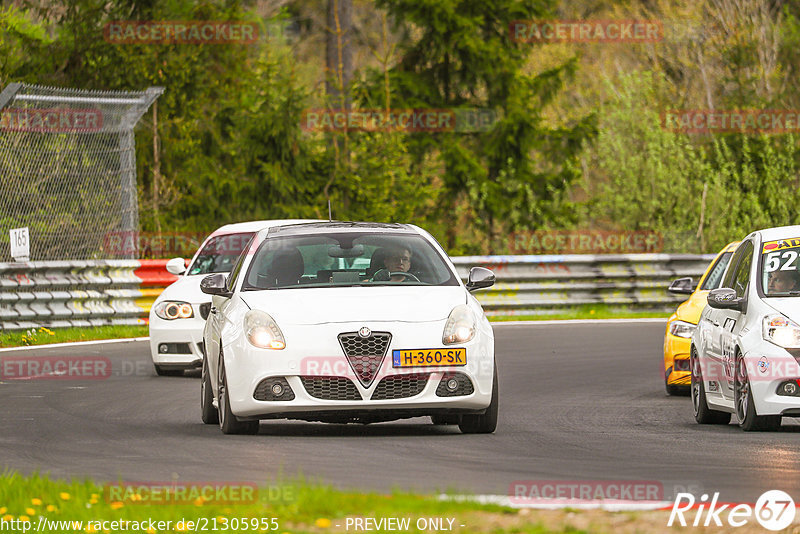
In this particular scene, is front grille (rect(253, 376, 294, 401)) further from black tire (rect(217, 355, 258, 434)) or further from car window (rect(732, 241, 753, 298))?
car window (rect(732, 241, 753, 298))

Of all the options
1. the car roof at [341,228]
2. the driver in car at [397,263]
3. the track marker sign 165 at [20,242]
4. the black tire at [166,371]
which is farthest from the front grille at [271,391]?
the track marker sign 165 at [20,242]

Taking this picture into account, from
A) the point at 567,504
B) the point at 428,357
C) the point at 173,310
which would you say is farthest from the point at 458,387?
the point at 173,310

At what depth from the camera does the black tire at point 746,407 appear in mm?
11737

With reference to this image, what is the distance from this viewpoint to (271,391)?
36.9ft

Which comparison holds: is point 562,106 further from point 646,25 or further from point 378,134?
point 378,134

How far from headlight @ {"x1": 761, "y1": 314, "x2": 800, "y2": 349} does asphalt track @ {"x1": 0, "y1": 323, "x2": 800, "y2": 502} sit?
63 cm

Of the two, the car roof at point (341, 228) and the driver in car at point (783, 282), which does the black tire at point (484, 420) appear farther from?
the driver in car at point (783, 282)

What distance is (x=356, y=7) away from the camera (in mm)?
66062

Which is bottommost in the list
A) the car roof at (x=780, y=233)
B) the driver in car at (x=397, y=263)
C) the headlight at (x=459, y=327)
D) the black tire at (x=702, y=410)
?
the black tire at (x=702, y=410)

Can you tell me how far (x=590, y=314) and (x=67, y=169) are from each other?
8915mm

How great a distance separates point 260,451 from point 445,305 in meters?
1.79

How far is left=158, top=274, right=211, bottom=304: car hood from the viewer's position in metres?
17.4

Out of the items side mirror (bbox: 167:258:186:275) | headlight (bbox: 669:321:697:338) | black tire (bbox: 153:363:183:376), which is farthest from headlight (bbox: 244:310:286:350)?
side mirror (bbox: 167:258:186:275)

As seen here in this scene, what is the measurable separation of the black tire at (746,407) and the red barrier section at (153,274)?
43.0ft
